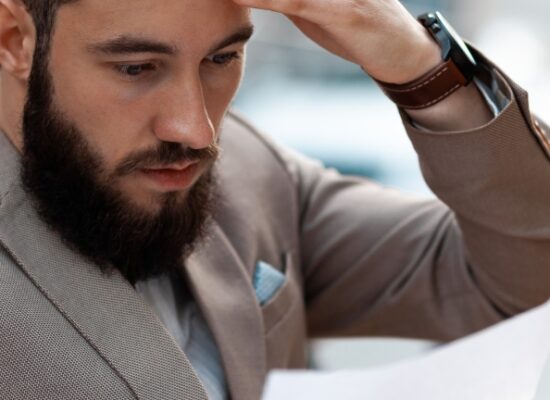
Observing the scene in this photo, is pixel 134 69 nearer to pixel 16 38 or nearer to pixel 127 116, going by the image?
pixel 127 116

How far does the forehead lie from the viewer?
4.42 feet

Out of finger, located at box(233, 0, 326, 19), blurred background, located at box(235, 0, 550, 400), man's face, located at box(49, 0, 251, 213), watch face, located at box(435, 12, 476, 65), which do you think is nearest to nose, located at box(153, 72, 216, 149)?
man's face, located at box(49, 0, 251, 213)

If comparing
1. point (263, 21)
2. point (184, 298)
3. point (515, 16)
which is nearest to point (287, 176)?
point (184, 298)

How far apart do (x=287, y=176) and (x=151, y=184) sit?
0.52 meters

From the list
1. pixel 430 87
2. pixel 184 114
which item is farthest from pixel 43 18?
pixel 430 87

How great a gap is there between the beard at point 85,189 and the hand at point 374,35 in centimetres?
23

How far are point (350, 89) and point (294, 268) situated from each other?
14.3 feet

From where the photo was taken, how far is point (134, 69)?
4.57ft

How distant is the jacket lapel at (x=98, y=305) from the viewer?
1.37 meters

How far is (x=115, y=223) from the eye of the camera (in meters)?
1.47

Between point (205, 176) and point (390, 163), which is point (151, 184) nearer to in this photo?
point (205, 176)

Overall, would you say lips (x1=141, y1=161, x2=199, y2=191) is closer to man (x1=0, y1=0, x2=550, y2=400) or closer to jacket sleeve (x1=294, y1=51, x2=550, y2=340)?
Result: man (x1=0, y1=0, x2=550, y2=400)

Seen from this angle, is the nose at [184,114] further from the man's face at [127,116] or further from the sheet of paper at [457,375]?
the sheet of paper at [457,375]

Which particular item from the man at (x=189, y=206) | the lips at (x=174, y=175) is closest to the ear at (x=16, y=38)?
the man at (x=189, y=206)
